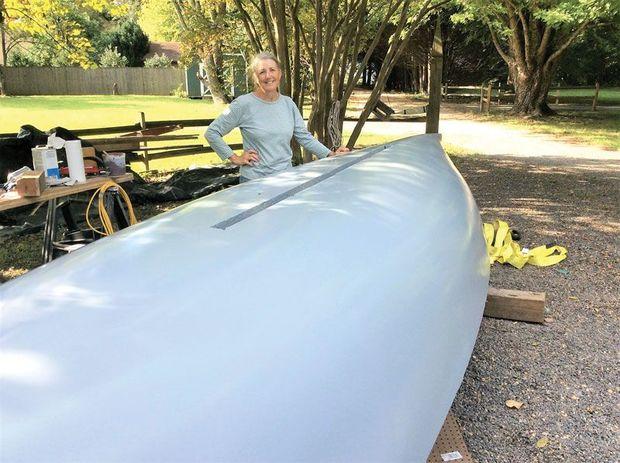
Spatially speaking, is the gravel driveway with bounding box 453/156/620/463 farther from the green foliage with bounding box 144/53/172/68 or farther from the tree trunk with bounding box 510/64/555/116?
the green foliage with bounding box 144/53/172/68

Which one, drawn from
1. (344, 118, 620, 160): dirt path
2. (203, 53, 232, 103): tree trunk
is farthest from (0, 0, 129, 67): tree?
(203, 53, 232, 103): tree trunk

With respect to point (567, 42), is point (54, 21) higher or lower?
lower

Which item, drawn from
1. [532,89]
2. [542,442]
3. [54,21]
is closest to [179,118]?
[54,21]

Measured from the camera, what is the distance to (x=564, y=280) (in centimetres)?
438

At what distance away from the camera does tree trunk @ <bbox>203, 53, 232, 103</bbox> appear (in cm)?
2184

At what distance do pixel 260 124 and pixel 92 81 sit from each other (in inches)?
1363

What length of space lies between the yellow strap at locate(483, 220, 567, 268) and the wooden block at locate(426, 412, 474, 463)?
247 centimetres

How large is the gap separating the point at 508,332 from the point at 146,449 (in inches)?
112

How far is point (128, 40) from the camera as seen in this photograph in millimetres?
39938

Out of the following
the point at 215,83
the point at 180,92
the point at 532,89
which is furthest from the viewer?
the point at 180,92

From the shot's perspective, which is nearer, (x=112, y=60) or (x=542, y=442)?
(x=542, y=442)

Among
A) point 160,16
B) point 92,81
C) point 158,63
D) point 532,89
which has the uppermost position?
point 160,16

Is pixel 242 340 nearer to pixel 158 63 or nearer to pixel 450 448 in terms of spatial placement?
pixel 450 448

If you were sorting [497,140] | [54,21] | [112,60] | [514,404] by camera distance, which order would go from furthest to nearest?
[112,60], [497,140], [54,21], [514,404]
